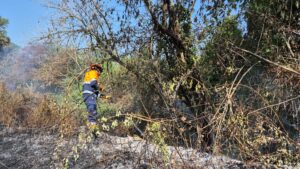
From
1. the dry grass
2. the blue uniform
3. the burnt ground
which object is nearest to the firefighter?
the blue uniform

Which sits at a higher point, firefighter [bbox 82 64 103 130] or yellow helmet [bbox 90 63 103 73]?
yellow helmet [bbox 90 63 103 73]

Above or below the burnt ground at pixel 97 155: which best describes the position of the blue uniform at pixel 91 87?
above

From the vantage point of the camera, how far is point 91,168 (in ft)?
15.6

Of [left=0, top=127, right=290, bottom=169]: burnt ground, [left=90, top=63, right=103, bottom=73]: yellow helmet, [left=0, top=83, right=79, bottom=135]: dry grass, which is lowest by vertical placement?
[left=0, top=127, right=290, bottom=169]: burnt ground

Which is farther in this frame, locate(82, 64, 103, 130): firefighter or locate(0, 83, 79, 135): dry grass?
locate(0, 83, 79, 135): dry grass

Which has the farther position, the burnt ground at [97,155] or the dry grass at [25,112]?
the dry grass at [25,112]

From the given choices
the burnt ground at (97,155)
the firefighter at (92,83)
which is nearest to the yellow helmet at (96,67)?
the firefighter at (92,83)

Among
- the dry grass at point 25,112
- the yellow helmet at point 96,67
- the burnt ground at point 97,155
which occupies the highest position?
the yellow helmet at point 96,67

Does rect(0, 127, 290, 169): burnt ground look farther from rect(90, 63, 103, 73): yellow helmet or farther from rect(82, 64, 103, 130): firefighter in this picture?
rect(90, 63, 103, 73): yellow helmet

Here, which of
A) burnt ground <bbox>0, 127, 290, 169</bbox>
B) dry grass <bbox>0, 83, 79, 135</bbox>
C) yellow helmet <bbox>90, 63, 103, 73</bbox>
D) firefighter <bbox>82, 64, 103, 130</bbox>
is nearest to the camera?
burnt ground <bbox>0, 127, 290, 169</bbox>

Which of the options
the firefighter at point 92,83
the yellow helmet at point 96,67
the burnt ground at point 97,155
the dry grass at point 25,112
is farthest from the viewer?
the dry grass at point 25,112

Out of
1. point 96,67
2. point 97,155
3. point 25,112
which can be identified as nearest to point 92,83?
point 96,67

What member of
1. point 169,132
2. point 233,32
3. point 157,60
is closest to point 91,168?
point 169,132

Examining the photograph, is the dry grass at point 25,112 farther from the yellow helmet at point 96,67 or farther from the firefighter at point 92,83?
the yellow helmet at point 96,67
